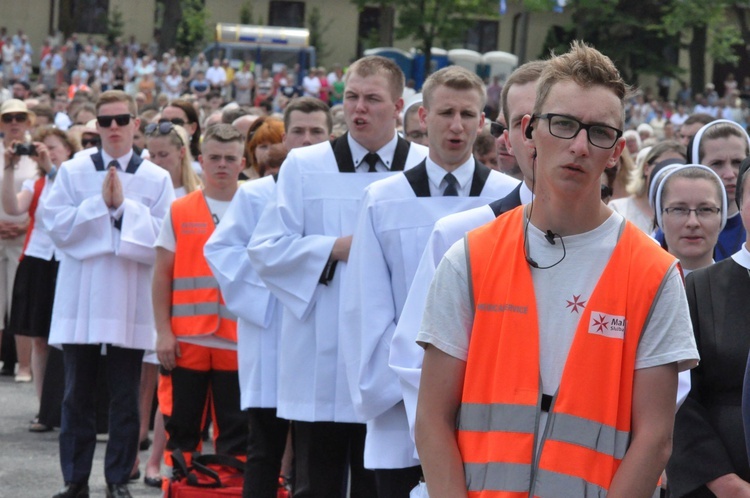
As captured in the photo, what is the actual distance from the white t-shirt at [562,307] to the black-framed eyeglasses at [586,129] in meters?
0.24

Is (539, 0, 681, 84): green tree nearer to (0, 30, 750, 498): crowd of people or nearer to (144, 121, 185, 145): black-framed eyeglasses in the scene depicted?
(0, 30, 750, 498): crowd of people

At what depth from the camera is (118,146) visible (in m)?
8.22

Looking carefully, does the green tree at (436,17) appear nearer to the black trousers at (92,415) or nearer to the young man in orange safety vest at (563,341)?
the black trousers at (92,415)

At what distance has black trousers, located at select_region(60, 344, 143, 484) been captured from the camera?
7809mm

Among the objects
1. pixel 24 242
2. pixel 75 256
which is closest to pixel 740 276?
pixel 75 256

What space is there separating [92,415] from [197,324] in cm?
88

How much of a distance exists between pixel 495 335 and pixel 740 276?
1453 millimetres

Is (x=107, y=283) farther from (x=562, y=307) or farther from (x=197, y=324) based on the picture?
(x=562, y=307)

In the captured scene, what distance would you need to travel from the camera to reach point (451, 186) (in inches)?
209

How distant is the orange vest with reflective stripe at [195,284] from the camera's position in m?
7.77

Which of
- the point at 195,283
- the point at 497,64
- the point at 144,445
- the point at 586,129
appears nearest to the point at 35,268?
the point at 144,445

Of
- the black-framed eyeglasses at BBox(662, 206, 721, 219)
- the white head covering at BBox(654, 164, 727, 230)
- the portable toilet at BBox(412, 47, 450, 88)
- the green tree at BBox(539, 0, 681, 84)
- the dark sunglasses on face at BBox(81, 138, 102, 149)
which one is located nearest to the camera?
the black-framed eyeglasses at BBox(662, 206, 721, 219)

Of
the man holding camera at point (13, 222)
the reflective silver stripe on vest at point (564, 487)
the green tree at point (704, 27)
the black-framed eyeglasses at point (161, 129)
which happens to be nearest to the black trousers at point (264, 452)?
the black-framed eyeglasses at point (161, 129)

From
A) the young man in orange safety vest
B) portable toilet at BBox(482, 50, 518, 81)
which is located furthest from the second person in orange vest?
portable toilet at BBox(482, 50, 518, 81)
